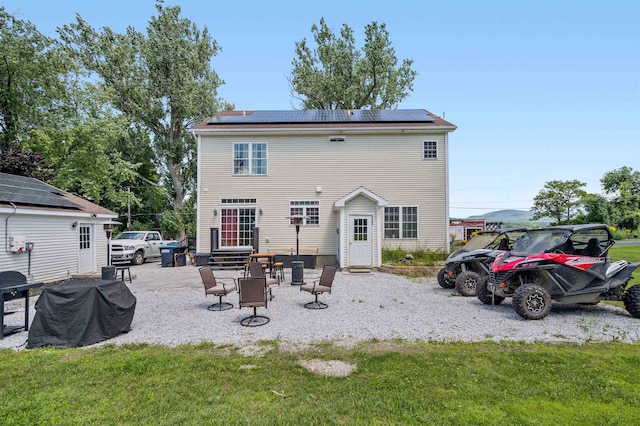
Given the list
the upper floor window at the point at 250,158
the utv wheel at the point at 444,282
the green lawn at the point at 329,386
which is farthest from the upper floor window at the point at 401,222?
the green lawn at the point at 329,386

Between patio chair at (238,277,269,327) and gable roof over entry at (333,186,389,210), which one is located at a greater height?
gable roof over entry at (333,186,389,210)

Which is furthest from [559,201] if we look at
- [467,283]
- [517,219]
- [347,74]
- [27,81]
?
[27,81]

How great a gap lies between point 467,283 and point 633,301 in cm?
333

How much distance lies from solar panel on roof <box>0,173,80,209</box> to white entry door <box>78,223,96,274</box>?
1295mm

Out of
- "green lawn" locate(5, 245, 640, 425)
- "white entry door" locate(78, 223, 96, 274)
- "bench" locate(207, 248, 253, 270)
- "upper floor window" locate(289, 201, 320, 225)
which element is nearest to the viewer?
"green lawn" locate(5, 245, 640, 425)

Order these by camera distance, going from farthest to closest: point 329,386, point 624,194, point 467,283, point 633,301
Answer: point 624,194, point 467,283, point 633,301, point 329,386

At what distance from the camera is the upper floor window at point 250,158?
15.7 meters

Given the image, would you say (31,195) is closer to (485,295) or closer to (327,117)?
(327,117)

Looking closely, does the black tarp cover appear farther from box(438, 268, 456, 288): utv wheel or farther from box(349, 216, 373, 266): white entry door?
box(349, 216, 373, 266): white entry door

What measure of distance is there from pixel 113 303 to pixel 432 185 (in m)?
13.9

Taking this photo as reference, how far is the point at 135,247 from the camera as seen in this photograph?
1727cm

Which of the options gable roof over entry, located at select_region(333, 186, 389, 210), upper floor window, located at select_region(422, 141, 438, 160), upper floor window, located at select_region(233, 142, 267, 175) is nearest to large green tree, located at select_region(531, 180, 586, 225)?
upper floor window, located at select_region(422, 141, 438, 160)

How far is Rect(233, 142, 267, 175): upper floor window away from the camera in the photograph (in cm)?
1570

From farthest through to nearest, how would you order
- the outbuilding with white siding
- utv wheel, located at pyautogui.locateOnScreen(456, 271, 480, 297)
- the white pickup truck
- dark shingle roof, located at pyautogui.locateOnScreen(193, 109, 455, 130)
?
the white pickup truck, dark shingle roof, located at pyautogui.locateOnScreen(193, 109, 455, 130), the outbuilding with white siding, utv wheel, located at pyautogui.locateOnScreen(456, 271, 480, 297)
